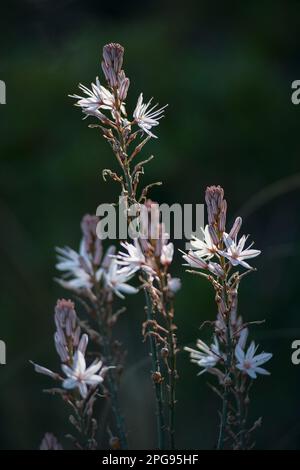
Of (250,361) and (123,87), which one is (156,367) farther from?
(123,87)

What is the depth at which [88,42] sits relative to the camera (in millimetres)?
1894

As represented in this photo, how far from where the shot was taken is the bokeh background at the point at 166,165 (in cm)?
135

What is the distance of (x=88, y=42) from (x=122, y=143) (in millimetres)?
1434

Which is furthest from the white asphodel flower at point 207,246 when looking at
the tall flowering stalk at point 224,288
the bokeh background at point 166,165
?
the bokeh background at point 166,165

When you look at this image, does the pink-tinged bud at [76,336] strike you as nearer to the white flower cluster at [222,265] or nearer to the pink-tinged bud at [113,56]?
the white flower cluster at [222,265]

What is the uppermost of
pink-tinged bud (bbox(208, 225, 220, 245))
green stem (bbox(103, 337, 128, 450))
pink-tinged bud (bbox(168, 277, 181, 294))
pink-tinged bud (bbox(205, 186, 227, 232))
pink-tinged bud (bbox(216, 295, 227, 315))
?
pink-tinged bud (bbox(205, 186, 227, 232))

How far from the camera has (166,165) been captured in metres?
1.65

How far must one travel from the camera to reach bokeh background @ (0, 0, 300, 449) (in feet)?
4.42

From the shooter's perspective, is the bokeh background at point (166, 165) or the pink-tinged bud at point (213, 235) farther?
the bokeh background at point (166, 165)

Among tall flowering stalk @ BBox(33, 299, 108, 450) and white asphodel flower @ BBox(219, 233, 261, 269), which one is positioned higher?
white asphodel flower @ BBox(219, 233, 261, 269)

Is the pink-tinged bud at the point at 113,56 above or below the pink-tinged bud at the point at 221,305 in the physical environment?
above

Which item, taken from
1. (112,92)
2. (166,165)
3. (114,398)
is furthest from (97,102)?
(166,165)

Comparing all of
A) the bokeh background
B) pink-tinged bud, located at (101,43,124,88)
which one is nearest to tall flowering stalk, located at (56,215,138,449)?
pink-tinged bud, located at (101,43,124,88)

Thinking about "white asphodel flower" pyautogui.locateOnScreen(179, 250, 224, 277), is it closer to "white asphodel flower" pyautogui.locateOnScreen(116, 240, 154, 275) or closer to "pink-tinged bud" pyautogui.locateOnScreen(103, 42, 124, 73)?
"white asphodel flower" pyautogui.locateOnScreen(116, 240, 154, 275)
